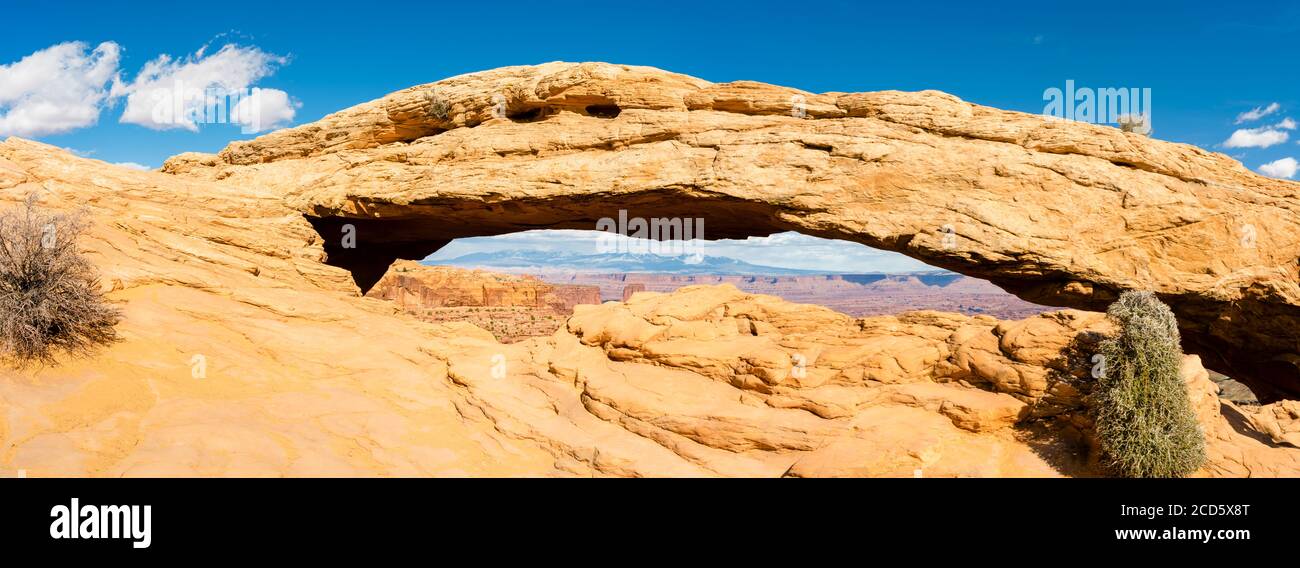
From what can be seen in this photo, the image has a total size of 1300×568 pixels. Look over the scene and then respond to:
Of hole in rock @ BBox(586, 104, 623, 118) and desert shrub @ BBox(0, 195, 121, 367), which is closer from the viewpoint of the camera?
desert shrub @ BBox(0, 195, 121, 367)

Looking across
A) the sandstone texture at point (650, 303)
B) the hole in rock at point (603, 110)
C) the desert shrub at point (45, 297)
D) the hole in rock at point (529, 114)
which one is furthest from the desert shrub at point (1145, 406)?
the desert shrub at point (45, 297)

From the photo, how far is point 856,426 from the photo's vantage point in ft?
31.5

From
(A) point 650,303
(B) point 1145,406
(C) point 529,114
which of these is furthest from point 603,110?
(B) point 1145,406

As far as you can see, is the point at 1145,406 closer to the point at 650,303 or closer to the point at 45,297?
the point at 650,303

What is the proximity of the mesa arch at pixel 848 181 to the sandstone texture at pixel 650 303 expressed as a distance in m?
0.07

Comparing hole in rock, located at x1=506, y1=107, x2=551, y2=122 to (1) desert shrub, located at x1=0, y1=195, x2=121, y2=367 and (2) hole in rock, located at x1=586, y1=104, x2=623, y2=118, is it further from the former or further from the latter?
(1) desert shrub, located at x1=0, y1=195, x2=121, y2=367

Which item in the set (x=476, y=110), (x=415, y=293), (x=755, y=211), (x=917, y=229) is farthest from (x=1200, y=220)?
(x=415, y=293)

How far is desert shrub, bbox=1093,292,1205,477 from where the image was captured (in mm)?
8383

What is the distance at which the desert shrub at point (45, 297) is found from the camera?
30.8ft

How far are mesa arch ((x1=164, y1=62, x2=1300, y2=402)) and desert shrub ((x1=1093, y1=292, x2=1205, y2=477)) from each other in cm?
420

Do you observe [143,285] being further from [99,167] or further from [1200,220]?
[1200,220]

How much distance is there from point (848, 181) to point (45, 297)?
14.4m

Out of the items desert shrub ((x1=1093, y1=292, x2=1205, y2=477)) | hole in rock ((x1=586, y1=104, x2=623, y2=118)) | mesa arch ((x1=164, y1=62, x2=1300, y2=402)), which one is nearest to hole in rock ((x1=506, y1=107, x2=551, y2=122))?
mesa arch ((x1=164, y1=62, x2=1300, y2=402))

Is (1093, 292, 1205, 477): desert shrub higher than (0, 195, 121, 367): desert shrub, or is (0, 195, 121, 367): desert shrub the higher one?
(0, 195, 121, 367): desert shrub
